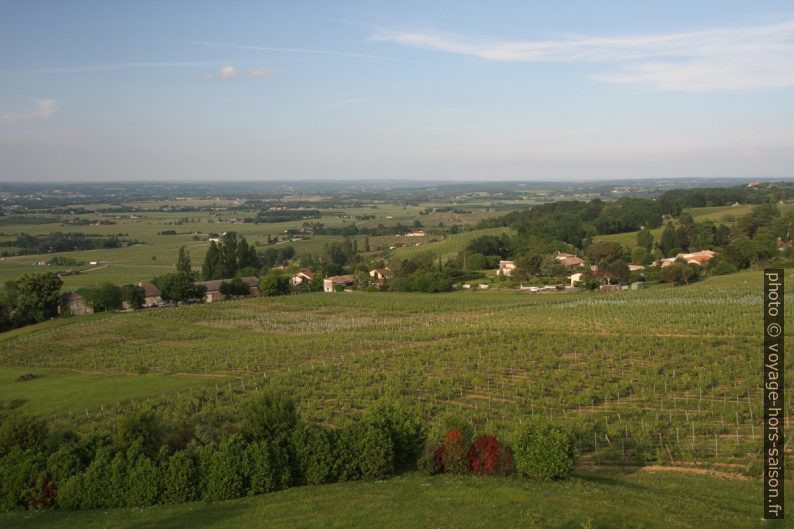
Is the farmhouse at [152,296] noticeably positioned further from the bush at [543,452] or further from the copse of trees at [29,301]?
the bush at [543,452]

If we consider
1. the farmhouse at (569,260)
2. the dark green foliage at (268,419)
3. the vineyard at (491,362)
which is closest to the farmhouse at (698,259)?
the farmhouse at (569,260)

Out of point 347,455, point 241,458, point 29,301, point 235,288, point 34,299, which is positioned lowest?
point 235,288

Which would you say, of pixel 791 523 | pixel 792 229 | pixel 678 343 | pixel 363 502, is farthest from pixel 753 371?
pixel 792 229

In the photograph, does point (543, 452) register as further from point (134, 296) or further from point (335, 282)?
point (335, 282)

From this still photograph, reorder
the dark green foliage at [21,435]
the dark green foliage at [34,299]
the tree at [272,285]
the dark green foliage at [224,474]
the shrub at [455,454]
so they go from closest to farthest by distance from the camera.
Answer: the dark green foliage at [224,474] → the shrub at [455,454] → the dark green foliage at [21,435] → the dark green foliage at [34,299] → the tree at [272,285]

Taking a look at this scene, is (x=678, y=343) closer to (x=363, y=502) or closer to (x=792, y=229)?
(x=363, y=502)

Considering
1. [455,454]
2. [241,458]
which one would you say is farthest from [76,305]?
[455,454]
